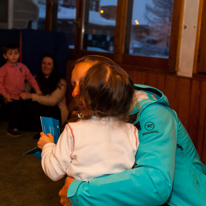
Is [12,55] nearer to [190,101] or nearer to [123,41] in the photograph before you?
[123,41]

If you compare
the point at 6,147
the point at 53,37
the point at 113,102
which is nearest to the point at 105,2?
the point at 53,37

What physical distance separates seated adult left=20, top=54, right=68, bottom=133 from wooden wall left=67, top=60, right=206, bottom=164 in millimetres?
1433

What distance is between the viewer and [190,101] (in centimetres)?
244

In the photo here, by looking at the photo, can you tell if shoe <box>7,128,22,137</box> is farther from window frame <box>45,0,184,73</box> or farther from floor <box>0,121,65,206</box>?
window frame <box>45,0,184,73</box>

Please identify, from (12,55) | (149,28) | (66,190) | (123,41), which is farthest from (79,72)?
(12,55)

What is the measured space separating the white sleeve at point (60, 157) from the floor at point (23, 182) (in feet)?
3.28

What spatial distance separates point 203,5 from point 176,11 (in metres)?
0.34

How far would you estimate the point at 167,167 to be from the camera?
991 mm

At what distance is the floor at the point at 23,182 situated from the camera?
79.4 inches

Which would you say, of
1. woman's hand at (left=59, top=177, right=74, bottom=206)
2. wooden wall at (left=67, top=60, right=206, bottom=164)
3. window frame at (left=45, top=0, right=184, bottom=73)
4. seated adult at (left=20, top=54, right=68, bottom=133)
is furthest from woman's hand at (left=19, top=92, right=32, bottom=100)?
woman's hand at (left=59, top=177, right=74, bottom=206)

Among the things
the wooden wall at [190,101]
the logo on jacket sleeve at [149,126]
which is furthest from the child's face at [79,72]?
the wooden wall at [190,101]

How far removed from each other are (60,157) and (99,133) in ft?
0.55

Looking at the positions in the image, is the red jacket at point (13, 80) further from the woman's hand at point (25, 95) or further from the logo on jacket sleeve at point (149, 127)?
the logo on jacket sleeve at point (149, 127)

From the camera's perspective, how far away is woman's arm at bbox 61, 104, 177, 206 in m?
0.97
